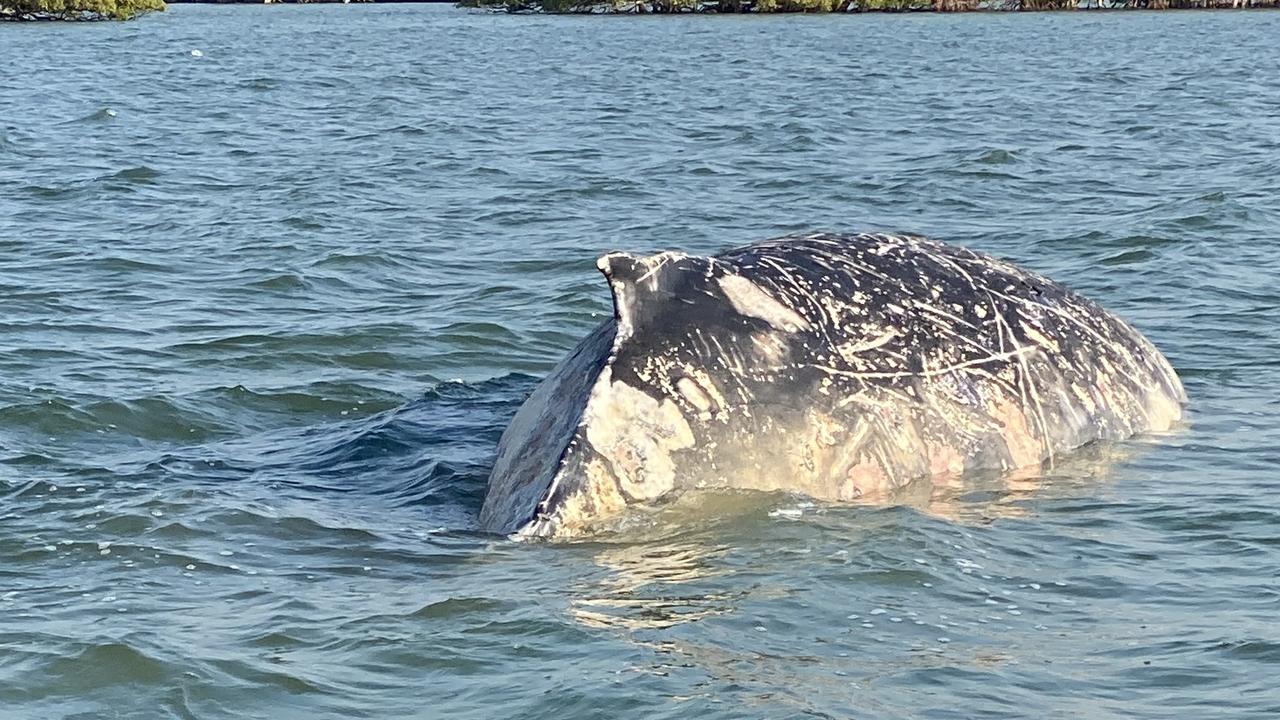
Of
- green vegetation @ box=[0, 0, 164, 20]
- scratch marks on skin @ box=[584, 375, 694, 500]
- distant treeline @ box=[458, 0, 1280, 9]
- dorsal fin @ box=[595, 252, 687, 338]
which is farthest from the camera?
distant treeline @ box=[458, 0, 1280, 9]

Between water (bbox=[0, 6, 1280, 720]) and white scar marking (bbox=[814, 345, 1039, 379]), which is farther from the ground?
white scar marking (bbox=[814, 345, 1039, 379])

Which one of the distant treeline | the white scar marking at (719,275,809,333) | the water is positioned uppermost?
the white scar marking at (719,275,809,333)

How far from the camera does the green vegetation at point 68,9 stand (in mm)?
72062

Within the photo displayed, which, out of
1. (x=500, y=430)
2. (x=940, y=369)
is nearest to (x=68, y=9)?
(x=500, y=430)

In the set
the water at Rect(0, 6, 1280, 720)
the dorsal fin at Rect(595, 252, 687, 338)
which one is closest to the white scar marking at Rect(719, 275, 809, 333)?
the dorsal fin at Rect(595, 252, 687, 338)

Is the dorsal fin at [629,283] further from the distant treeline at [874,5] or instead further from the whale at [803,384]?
the distant treeline at [874,5]

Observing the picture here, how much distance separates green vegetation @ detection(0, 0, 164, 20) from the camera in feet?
236

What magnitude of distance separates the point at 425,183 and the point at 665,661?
14525 mm

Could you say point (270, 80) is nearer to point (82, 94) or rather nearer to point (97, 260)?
point (82, 94)

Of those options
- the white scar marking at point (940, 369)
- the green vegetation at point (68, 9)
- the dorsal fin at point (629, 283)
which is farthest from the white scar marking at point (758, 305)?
the green vegetation at point (68, 9)

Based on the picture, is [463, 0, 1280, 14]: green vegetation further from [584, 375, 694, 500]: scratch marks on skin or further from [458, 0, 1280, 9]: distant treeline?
[584, 375, 694, 500]: scratch marks on skin

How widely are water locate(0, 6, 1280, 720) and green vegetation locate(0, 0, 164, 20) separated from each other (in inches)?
1926

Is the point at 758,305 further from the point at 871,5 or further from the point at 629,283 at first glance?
the point at 871,5

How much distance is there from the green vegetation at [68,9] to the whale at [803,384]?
69878 millimetres
